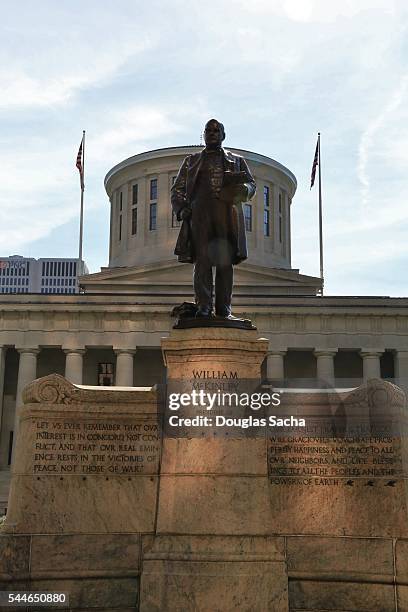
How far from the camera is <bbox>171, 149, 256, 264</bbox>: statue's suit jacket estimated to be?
11555 millimetres

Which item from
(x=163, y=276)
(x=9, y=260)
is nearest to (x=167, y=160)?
(x=163, y=276)

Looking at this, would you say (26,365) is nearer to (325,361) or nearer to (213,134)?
(325,361)

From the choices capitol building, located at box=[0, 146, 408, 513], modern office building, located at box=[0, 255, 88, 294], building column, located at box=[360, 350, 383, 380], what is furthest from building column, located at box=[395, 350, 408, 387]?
modern office building, located at box=[0, 255, 88, 294]

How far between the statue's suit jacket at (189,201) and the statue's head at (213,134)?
20 centimetres

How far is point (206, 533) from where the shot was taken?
973 centimetres

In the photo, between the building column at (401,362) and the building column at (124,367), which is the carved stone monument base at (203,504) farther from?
the building column at (401,362)

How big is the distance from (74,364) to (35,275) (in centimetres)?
12856

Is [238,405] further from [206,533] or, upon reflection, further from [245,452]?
[206,533]

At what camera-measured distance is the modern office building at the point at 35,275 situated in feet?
584

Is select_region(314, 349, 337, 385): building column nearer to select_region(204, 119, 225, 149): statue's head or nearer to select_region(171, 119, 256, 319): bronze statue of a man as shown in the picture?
select_region(171, 119, 256, 319): bronze statue of a man

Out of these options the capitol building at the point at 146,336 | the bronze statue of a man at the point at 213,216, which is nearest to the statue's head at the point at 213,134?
the bronze statue of a man at the point at 213,216

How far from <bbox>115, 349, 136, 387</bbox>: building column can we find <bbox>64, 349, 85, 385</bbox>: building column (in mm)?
2375

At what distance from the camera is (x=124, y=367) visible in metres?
53.9

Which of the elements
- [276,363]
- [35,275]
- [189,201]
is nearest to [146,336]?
[276,363]
